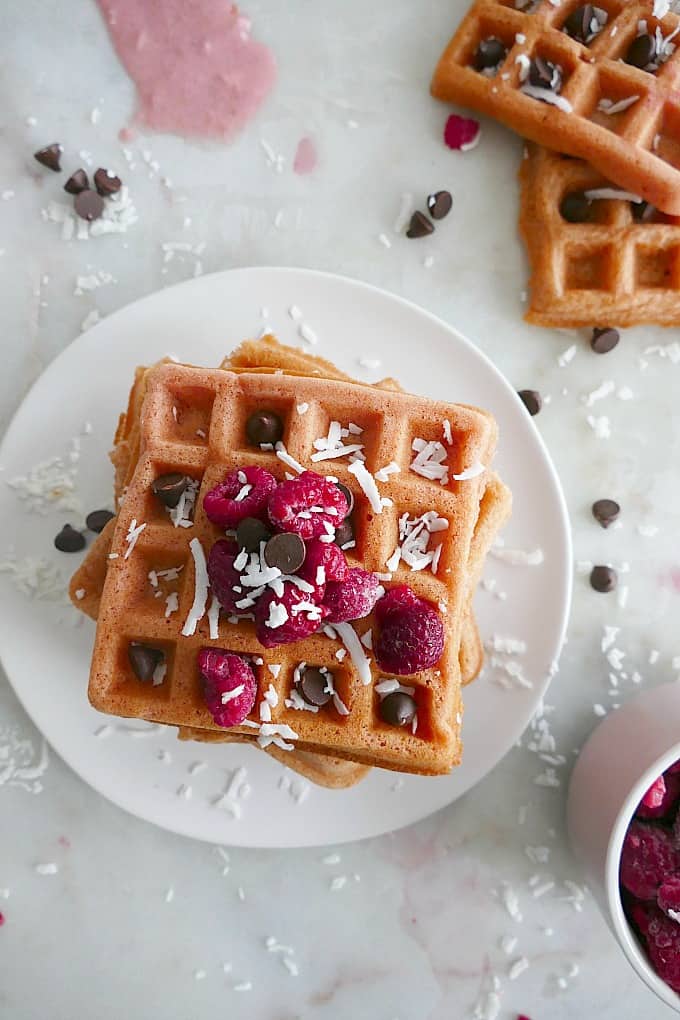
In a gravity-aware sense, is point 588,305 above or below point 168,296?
above

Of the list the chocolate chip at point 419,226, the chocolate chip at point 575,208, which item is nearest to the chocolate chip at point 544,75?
the chocolate chip at point 575,208

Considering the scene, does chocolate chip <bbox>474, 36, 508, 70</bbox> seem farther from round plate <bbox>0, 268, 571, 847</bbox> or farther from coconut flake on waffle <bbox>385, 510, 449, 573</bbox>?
coconut flake on waffle <bbox>385, 510, 449, 573</bbox>

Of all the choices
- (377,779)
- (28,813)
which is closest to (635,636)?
(377,779)

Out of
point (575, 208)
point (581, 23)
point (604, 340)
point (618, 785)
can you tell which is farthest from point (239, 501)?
point (581, 23)

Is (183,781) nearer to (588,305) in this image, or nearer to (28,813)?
(28,813)

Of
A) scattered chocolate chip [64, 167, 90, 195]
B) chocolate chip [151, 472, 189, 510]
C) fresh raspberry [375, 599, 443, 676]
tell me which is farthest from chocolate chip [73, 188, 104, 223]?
fresh raspberry [375, 599, 443, 676]

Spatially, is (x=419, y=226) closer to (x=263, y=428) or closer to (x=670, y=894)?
(x=263, y=428)
